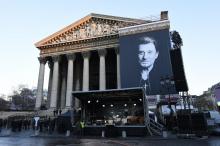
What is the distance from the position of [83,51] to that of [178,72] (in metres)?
→ 24.7

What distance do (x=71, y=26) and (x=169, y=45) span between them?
1827cm

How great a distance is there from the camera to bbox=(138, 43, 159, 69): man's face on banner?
3266cm

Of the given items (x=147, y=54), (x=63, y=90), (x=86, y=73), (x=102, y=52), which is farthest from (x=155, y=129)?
(x=63, y=90)

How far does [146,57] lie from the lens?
1302 inches

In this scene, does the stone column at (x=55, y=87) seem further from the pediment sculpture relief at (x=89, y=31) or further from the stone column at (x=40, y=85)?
the pediment sculpture relief at (x=89, y=31)

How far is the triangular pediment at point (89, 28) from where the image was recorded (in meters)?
38.3

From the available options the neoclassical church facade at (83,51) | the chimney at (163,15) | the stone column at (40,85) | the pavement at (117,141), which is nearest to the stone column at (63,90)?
the neoclassical church facade at (83,51)

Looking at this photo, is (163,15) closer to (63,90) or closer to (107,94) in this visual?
(107,94)

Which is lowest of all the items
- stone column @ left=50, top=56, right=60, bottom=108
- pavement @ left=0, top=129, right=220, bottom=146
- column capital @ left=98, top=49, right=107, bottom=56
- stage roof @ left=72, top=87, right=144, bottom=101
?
pavement @ left=0, top=129, right=220, bottom=146

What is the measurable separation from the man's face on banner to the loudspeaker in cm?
1456

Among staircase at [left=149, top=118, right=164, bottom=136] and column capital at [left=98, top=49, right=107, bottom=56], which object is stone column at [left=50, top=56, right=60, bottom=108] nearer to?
column capital at [left=98, top=49, right=107, bottom=56]

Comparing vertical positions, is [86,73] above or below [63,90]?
above

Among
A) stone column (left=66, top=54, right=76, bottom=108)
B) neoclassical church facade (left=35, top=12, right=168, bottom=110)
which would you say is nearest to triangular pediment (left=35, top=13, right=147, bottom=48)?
neoclassical church facade (left=35, top=12, right=168, bottom=110)

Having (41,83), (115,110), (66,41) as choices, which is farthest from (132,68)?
(41,83)
